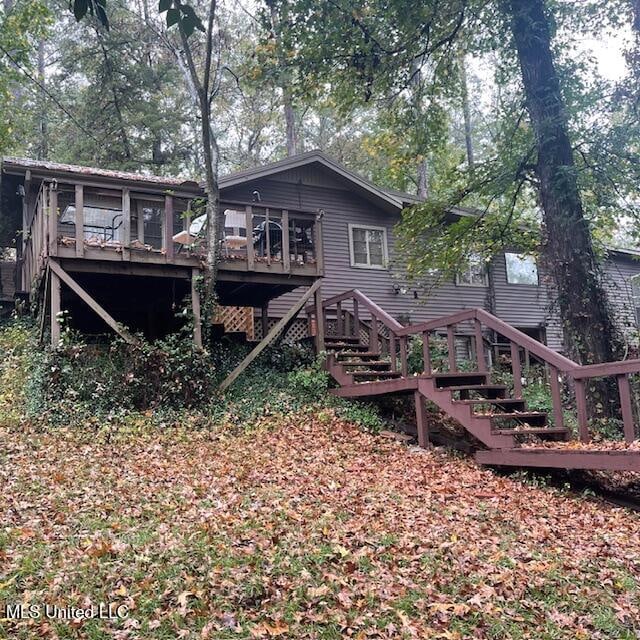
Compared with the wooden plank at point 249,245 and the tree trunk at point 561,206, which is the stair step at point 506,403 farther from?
the wooden plank at point 249,245

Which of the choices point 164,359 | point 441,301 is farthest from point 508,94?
point 164,359

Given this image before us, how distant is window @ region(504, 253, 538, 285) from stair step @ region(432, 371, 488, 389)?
37.6 feet

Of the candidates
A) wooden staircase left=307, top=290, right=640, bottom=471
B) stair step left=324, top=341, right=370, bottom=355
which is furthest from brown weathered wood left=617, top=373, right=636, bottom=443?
stair step left=324, top=341, right=370, bottom=355

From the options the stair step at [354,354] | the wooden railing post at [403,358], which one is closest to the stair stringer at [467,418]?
the wooden railing post at [403,358]

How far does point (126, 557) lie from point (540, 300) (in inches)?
714

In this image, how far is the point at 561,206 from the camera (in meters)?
9.61

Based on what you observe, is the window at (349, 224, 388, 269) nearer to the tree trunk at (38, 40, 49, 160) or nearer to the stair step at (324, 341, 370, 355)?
the stair step at (324, 341, 370, 355)

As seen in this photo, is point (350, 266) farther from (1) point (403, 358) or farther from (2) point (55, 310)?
(2) point (55, 310)

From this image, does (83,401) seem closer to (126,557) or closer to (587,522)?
(126,557)

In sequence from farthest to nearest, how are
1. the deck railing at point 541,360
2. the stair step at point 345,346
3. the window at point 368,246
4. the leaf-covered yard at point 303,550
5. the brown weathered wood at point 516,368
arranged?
the window at point 368,246, the stair step at point 345,346, the brown weathered wood at point 516,368, the deck railing at point 541,360, the leaf-covered yard at point 303,550

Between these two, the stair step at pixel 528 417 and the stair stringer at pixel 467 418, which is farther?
the stair step at pixel 528 417

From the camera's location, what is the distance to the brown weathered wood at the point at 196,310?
32.7 ft

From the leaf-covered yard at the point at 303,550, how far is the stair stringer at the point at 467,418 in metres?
0.41

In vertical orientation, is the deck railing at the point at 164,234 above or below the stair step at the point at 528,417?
above
